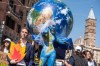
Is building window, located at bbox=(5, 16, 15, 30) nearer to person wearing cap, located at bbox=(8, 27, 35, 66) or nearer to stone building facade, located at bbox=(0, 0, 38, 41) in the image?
stone building facade, located at bbox=(0, 0, 38, 41)

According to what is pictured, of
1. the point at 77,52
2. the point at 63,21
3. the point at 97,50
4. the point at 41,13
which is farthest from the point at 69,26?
the point at 97,50

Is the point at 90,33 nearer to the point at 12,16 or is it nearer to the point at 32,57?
the point at 12,16

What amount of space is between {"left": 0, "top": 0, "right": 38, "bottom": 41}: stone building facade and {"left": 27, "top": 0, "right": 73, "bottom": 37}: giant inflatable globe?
27.1 meters

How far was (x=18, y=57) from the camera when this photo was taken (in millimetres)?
7562

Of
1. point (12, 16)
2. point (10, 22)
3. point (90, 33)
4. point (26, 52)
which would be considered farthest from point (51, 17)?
point (90, 33)

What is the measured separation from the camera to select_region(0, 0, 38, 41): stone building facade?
3975 centimetres

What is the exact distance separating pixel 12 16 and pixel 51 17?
31488 mm

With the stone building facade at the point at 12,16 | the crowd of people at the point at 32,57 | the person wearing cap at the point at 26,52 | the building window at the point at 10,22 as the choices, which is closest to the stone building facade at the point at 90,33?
the stone building facade at the point at 12,16

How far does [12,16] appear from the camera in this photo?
139 feet

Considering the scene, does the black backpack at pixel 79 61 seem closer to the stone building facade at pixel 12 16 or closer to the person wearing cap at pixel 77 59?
the person wearing cap at pixel 77 59

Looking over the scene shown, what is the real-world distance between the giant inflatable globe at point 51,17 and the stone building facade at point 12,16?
27.1m

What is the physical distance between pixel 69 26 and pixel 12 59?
4527 mm

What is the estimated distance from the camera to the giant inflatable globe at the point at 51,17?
1118 cm

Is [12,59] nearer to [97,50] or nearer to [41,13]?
[41,13]
